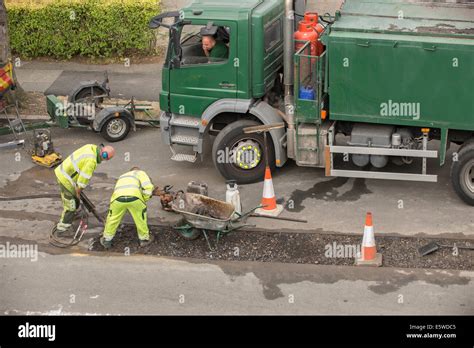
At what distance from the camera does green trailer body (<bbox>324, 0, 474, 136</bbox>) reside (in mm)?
11914

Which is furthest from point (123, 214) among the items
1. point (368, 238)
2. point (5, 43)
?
point (5, 43)

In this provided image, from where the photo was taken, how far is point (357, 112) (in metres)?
12.6

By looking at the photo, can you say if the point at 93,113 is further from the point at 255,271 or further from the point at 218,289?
the point at 218,289

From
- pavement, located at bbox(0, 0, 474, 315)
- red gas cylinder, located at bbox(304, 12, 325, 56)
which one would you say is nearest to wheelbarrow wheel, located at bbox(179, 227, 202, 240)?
pavement, located at bbox(0, 0, 474, 315)

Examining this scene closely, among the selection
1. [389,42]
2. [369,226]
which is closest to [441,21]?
[389,42]

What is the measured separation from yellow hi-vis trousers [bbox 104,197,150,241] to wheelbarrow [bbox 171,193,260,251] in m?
0.44

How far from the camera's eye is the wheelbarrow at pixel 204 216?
11.5 m

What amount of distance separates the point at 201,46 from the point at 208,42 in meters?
0.42

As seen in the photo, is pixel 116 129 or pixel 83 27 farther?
pixel 83 27

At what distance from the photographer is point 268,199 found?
12.7 m

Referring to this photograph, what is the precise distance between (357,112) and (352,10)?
1.58 m

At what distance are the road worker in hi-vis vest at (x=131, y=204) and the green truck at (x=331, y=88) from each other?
2.12m

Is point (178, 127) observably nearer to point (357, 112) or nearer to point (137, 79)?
point (357, 112)

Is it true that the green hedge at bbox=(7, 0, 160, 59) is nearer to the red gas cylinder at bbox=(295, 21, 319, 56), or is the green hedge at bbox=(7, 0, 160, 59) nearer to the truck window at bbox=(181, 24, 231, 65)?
the truck window at bbox=(181, 24, 231, 65)
